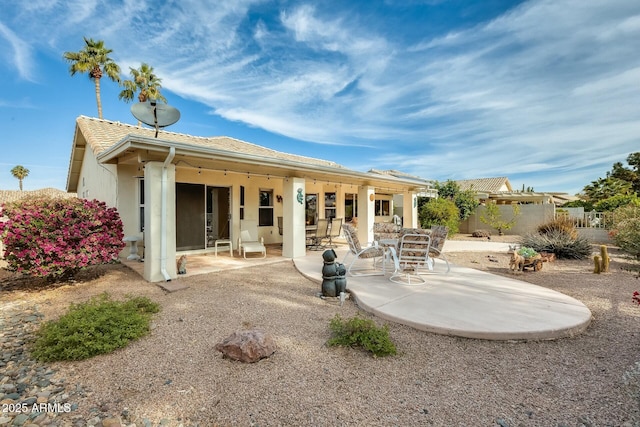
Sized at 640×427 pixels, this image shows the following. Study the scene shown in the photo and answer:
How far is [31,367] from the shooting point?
304cm

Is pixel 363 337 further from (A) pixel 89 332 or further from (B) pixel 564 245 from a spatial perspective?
(B) pixel 564 245

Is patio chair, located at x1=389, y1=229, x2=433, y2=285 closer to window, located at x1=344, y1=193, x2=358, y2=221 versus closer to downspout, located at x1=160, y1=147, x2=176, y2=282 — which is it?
downspout, located at x1=160, y1=147, x2=176, y2=282

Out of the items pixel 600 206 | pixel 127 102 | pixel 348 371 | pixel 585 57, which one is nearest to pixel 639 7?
pixel 585 57

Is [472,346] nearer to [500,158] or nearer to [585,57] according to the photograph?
[585,57]

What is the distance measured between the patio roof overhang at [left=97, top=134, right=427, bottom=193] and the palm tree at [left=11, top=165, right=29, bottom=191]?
49.3 m

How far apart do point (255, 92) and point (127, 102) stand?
15.5 m

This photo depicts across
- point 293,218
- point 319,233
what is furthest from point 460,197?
point 293,218

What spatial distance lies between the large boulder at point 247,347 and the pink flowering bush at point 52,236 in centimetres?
469

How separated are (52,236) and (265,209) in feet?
22.6

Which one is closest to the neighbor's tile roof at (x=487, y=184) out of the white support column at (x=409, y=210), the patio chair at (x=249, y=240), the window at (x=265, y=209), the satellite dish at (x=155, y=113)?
the white support column at (x=409, y=210)

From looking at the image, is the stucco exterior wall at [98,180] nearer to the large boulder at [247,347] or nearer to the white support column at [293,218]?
the white support column at [293,218]

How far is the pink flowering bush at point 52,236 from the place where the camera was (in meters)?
5.65

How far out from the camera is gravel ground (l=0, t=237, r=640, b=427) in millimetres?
2250

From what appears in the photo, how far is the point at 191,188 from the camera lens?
9766 mm
